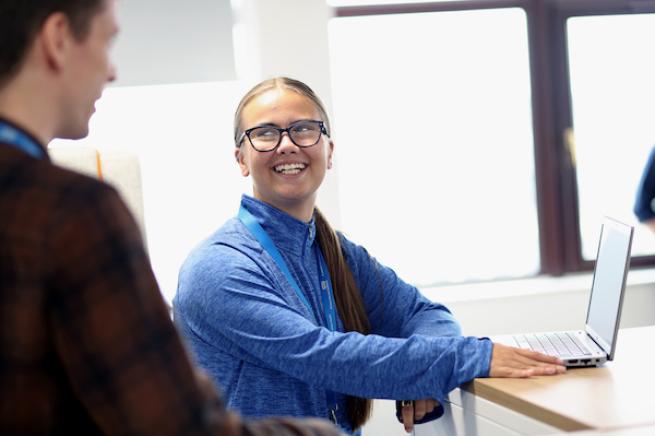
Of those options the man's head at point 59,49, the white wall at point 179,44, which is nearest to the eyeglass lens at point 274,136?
the man's head at point 59,49

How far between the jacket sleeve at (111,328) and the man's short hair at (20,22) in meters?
0.15

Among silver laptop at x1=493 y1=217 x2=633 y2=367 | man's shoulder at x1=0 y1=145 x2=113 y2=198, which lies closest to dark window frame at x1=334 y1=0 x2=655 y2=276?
silver laptop at x1=493 y1=217 x2=633 y2=367

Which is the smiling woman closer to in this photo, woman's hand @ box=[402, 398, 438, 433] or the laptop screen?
woman's hand @ box=[402, 398, 438, 433]

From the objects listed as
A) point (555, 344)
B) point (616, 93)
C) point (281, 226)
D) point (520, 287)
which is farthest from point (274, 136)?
point (616, 93)

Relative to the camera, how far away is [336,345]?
1824mm

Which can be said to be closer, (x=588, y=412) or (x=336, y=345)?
(x=588, y=412)

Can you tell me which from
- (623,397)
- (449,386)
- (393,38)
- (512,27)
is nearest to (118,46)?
(393,38)

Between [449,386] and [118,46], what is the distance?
2612mm

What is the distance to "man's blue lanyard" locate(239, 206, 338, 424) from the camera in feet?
6.66

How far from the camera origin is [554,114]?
440 cm

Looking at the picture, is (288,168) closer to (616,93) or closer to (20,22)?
(20,22)

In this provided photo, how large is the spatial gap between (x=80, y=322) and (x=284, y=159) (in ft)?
4.62

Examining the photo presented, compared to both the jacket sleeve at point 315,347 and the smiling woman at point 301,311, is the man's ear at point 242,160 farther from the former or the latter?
the jacket sleeve at point 315,347

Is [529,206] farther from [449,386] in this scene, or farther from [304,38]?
[449,386]
